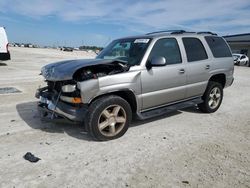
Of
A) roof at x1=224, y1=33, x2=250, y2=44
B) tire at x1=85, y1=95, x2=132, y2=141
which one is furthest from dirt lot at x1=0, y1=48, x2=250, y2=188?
roof at x1=224, y1=33, x2=250, y2=44

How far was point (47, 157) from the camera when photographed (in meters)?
3.83

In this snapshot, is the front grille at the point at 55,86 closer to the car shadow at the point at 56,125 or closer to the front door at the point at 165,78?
the car shadow at the point at 56,125

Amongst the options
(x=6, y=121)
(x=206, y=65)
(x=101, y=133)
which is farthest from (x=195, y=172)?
(x=6, y=121)

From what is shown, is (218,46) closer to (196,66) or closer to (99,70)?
(196,66)

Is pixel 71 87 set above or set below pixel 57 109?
above

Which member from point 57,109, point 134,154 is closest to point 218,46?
point 134,154

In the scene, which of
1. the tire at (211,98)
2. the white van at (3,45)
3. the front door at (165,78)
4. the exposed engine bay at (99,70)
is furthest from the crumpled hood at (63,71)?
the white van at (3,45)

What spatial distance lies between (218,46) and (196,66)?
129 cm

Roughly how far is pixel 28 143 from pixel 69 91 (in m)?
1.12

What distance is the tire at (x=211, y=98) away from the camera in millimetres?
6312

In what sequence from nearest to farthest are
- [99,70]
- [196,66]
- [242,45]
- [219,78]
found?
[99,70]
[196,66]
[219,78]
[242,45]

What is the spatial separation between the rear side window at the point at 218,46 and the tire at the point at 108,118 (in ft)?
9.95

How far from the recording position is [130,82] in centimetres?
457

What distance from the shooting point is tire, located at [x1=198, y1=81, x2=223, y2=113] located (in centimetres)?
631
